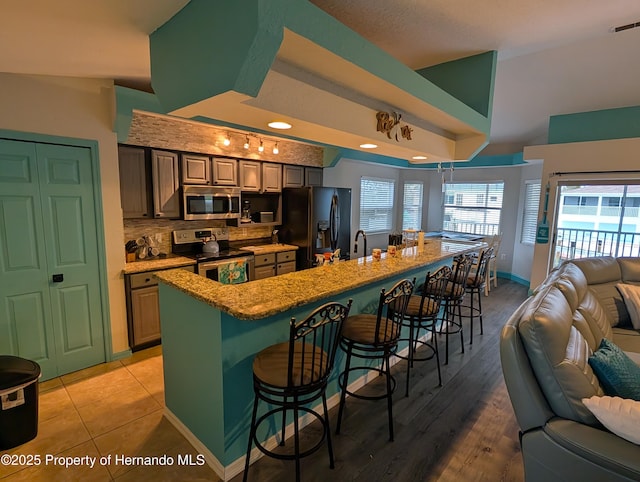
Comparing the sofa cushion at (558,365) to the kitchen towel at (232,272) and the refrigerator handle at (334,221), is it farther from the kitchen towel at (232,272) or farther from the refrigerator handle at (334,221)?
the refrigerator handle at (334,221)

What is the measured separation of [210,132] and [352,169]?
2988mm

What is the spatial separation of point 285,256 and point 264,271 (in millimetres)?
411

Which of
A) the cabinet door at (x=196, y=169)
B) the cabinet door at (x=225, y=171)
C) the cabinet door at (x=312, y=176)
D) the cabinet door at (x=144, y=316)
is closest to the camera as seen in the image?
the cabinet door at (x=144, y=316)

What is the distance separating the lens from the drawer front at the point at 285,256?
185 inches

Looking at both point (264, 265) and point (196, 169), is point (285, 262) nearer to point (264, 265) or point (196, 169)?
point (264, 265)

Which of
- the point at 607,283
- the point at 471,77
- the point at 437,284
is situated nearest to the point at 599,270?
the point at 607,283

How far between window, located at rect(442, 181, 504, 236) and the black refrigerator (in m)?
3.58

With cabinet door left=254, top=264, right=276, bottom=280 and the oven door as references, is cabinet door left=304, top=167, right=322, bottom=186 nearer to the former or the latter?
cabinet door left=254, top=264, right=276, bottom=280

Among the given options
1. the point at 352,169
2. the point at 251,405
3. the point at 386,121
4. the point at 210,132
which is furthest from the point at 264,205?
the point at 251,405

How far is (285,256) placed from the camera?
4.77 metres

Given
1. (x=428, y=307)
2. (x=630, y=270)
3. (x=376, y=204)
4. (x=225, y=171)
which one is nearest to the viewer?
(x=428, y=307)

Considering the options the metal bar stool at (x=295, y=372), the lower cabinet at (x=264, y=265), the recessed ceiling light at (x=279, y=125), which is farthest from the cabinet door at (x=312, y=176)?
the metal bar stool at (x=295, y=372)

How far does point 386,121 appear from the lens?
253cm

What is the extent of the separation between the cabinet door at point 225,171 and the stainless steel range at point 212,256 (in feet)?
2.19
